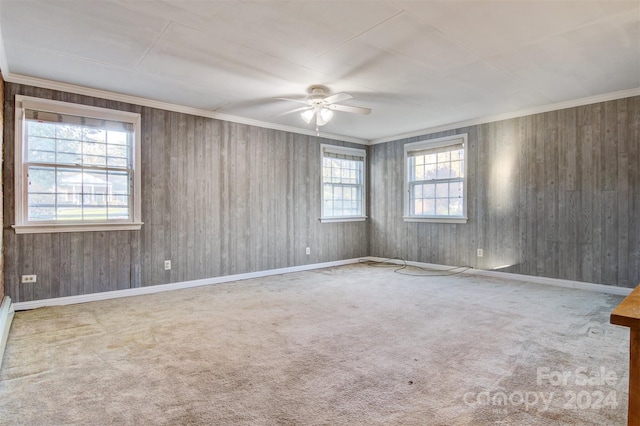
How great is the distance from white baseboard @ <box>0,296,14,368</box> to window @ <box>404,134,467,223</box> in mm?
5700

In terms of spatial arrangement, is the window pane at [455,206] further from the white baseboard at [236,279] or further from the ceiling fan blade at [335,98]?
the ceiling fan blade at [335,98]

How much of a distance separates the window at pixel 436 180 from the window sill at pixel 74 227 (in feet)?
15.2

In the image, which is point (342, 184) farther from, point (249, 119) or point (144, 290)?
point (144, 290)

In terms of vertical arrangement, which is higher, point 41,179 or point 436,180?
point 436,180

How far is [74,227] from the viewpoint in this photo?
3.90 metres

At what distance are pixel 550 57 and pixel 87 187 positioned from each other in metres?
5.18

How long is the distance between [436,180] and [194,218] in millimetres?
4132

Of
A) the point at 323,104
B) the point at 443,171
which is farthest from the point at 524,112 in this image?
the point at 323,104

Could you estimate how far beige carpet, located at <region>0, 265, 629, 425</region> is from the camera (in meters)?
1.76

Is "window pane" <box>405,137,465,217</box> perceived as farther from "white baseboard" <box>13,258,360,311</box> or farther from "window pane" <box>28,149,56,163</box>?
"window pane" <box>28,149,56,163</box>

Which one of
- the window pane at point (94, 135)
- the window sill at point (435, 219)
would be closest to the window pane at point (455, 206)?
the window sill at point (435, 219)

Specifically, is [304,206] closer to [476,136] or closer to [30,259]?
[476,136]

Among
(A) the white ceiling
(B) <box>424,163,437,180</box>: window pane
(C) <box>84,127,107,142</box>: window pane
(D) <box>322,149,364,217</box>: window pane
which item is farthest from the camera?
(D) <box>322,149,364,217</box>: window pane

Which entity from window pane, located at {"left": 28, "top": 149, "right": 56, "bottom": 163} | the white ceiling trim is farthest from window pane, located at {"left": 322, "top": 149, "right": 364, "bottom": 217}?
window pane, located at {"left": 28, "top": 149, "right": 56, "bottom": 163}
